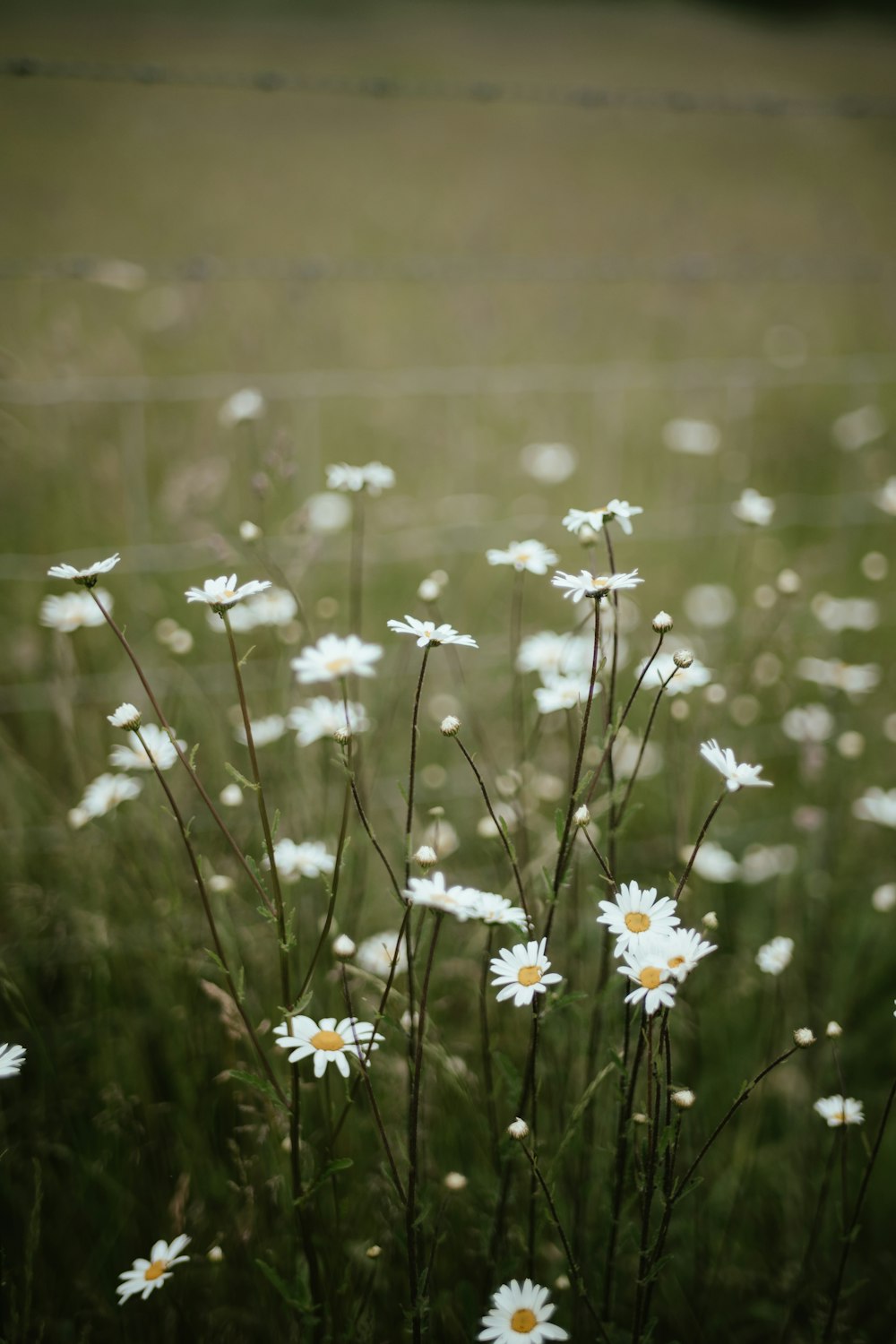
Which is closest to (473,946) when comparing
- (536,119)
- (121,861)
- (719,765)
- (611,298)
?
(121,861)

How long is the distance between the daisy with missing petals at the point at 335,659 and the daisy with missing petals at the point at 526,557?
18cm

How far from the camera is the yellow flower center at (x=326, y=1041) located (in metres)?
0.81

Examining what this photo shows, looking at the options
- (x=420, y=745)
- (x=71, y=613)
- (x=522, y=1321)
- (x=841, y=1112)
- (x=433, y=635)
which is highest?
(x=420, y=745)

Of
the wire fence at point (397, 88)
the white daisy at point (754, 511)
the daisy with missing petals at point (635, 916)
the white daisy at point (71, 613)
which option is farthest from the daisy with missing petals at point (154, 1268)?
the wire fence at point (397, 88)

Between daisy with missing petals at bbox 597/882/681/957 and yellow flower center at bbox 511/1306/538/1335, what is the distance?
12.5 inches

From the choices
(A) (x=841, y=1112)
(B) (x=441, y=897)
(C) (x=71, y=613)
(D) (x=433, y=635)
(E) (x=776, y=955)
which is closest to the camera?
(B) (x=441, y=897)

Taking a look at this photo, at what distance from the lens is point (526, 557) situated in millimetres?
1037

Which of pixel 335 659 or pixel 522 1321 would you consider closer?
pixel 522 1321

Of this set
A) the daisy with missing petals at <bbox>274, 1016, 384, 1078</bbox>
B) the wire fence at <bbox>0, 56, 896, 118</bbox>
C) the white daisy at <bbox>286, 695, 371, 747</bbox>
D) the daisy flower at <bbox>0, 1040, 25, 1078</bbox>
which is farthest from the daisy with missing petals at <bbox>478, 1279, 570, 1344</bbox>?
the wire fence at <bbox>0, 56, 896, 118</bbox>

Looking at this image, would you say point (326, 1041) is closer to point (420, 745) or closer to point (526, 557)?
point (526, 557)

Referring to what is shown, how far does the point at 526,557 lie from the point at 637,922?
44 cm

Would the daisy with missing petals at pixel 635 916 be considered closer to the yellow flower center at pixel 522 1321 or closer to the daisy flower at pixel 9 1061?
the yellow flower center at pixel 522 1321

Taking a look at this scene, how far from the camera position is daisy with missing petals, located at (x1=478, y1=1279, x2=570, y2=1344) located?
73 centimetres

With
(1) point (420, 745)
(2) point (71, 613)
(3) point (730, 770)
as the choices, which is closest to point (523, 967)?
(3) point (730, 770)
